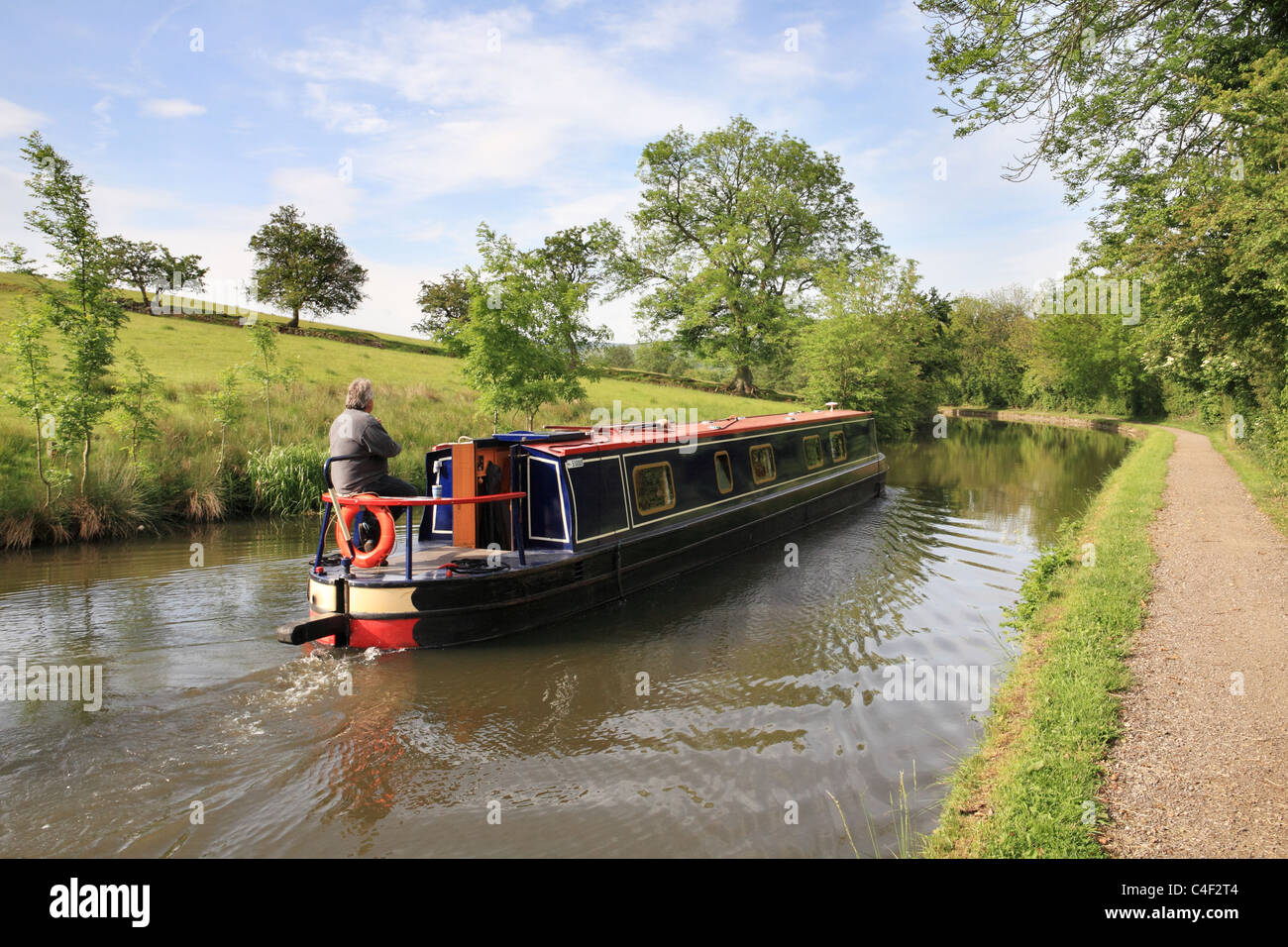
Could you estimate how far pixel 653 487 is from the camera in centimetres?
941

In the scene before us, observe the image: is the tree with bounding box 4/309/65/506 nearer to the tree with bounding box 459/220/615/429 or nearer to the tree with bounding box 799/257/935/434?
the tree with bounding box 459/220/615/429

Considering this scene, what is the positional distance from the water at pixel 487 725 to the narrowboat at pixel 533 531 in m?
0.35

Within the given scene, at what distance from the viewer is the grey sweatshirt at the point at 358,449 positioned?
6715 mm

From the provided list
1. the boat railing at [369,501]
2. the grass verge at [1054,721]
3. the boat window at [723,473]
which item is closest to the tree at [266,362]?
the boat railing at [369,501]

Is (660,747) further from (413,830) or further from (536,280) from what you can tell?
(536,280)

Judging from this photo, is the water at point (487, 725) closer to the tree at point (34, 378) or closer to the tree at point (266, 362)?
the tree at point (34, 378)

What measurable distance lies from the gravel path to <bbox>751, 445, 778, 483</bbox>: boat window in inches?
222

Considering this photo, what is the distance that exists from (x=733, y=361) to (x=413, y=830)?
3394 cm

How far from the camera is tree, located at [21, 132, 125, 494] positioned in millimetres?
10117

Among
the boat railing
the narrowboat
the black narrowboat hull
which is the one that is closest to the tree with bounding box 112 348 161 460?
the narrowboat

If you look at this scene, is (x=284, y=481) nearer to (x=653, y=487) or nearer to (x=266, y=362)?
(x=266, y=362)

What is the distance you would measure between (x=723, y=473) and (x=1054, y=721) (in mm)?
6757

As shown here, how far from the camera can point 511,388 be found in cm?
1524
